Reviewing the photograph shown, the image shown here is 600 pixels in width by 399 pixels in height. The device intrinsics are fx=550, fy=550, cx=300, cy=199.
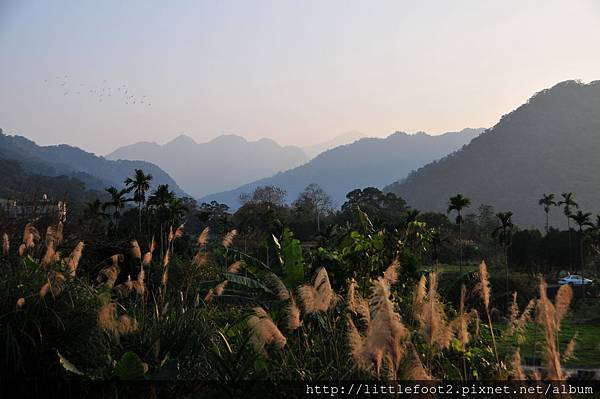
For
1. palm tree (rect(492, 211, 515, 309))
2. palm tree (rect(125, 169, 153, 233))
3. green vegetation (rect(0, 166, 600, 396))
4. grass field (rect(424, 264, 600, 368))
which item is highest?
palm tree (rect(125, 169, 153, 233))

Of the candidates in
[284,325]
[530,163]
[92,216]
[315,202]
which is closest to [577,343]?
[284,325]

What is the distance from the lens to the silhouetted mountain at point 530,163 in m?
133

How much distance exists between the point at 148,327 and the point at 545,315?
4.65 m

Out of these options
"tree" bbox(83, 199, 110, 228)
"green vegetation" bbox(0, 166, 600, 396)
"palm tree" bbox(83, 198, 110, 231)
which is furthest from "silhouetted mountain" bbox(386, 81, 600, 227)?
"green vegetation" bbox(0, 166, 600, 396)

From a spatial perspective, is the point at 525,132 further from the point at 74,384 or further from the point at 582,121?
the point at 74,384

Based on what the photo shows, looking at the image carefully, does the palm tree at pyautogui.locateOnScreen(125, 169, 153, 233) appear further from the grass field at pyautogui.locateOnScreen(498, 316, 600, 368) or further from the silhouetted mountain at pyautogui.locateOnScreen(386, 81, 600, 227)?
the silhouetted mountain at pyautogui.locateOnScreen(386, 81, 600, 227)

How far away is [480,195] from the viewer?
143250 mm

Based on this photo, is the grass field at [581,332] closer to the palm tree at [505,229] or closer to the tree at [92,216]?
the tree at [92,216]

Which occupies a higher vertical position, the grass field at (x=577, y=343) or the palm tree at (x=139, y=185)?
the palm tree at (x=139, y=185)

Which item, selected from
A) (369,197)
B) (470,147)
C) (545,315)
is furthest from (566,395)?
(470,147)

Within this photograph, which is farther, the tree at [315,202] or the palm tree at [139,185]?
the tree at [315,202]

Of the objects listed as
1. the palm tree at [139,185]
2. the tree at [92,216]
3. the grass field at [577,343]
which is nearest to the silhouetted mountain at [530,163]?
the palm tree at [139,185]

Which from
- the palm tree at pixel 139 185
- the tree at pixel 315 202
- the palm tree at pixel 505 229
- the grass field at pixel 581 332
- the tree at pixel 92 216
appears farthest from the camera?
the tree at pixel 315 202

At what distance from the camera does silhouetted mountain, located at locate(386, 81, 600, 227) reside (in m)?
133
